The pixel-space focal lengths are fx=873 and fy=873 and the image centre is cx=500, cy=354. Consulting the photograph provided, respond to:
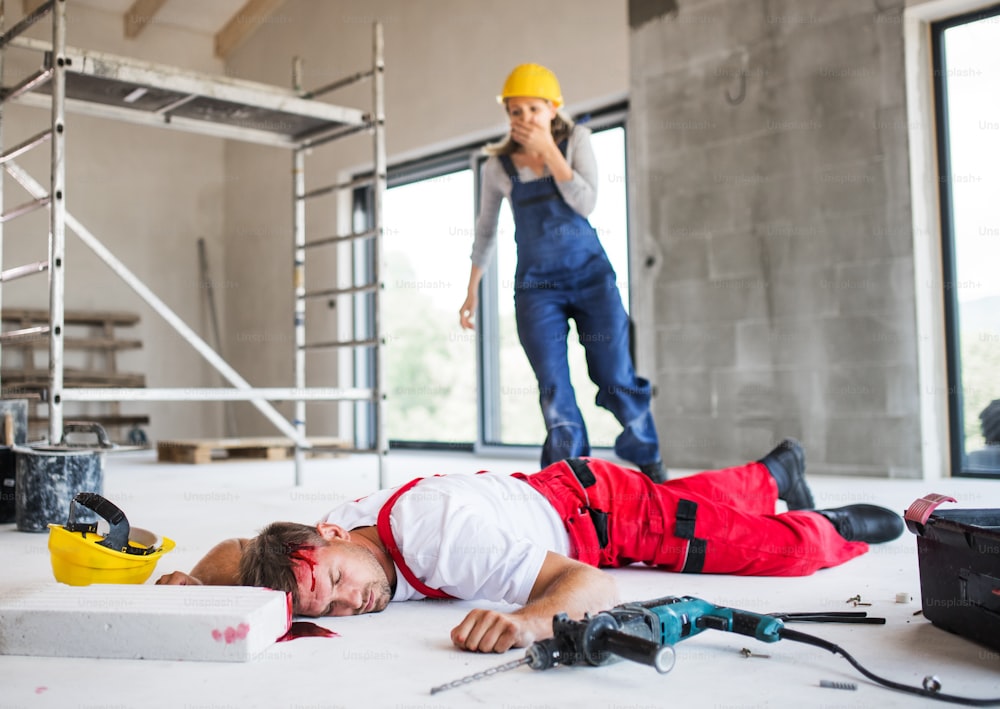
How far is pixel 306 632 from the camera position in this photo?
1583mm

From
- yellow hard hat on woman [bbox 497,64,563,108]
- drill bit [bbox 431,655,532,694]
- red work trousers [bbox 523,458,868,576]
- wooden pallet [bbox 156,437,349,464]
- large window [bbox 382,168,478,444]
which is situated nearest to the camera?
drill bit [bbox 431,655,532,694]

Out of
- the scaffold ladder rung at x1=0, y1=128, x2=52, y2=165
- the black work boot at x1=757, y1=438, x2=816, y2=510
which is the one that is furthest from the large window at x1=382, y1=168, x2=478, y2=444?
the black work boot at x1=757, y1=438, x2=816, y2=510

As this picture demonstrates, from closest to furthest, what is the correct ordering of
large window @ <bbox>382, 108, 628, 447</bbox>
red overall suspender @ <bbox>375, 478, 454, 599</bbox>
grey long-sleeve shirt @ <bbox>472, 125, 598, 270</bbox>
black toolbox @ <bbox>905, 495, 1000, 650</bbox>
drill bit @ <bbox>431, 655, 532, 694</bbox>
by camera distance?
drill bit @ <bbox>431, 655, 532, 694</bbox> < black toolbox @ <bbox>905, 495, 1000, 650</bbox> < red overall suspender @ <bbox>375, 478, 454, 599</bbox> < grey long-sleeve shirt @ <bbox>472, 125, 598, 270</bbox> < large window @ <bbox>382, 108, 628, 447</bbox>

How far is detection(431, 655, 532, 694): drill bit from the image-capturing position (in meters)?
1.25

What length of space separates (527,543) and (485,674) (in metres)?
0.34

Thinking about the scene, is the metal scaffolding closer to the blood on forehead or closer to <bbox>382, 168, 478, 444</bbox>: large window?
the blood on forehead

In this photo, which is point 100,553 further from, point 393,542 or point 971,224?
point 971,224

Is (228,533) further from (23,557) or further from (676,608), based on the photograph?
(676,608)

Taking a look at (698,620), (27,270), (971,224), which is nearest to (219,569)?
(698,620)

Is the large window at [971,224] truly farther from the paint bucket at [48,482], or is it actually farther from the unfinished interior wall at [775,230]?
the paint bucket at [48,482]

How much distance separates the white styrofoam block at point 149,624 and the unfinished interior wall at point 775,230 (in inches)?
140

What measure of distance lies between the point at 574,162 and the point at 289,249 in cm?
509

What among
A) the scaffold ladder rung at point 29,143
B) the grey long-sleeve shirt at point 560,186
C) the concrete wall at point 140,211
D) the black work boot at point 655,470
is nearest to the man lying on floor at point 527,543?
the black work boot at point 655,470

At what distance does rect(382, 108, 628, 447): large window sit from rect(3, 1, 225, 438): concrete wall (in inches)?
97.0
